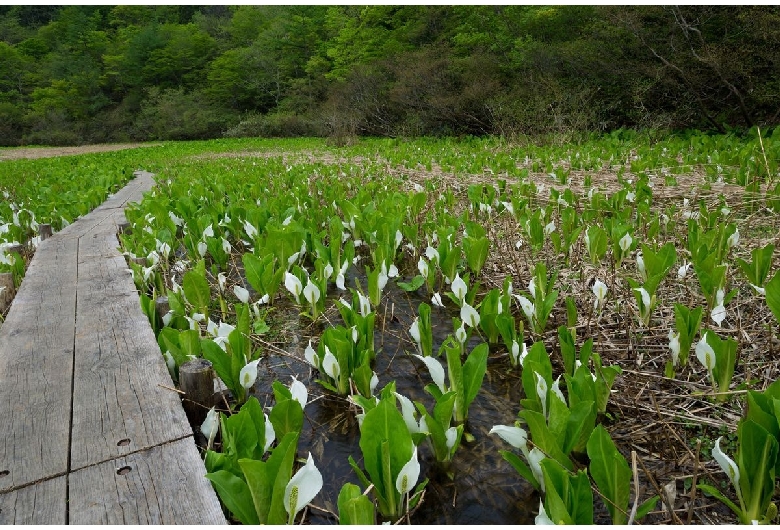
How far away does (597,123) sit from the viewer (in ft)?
47.5

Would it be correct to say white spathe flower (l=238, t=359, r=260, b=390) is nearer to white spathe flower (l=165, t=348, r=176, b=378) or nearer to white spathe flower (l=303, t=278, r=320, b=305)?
white spathe flower (l=165, t=348, r=176, b=378)

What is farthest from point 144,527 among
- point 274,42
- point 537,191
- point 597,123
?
point 274,42

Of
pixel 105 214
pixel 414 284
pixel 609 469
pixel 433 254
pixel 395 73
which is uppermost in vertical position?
pixel 395 73

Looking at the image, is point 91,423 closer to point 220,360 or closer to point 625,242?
point 220,360

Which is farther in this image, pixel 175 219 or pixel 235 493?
pixel 175 219

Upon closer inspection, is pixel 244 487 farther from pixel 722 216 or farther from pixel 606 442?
pixel 722 216

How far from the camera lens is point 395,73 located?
71.6 feet

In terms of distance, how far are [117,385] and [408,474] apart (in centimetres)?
117

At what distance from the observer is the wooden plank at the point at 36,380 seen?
57.4 inches

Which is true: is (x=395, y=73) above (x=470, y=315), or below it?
above

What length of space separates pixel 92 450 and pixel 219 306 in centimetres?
182

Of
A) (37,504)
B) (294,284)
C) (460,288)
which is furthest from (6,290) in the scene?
(460,288)

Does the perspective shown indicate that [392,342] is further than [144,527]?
Yes

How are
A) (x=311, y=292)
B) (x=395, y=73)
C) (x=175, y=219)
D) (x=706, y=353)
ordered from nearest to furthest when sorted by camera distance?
(x=706, y=353) → (x=311, y=292) → (x=175, y=219) → (x=395, y=73)
